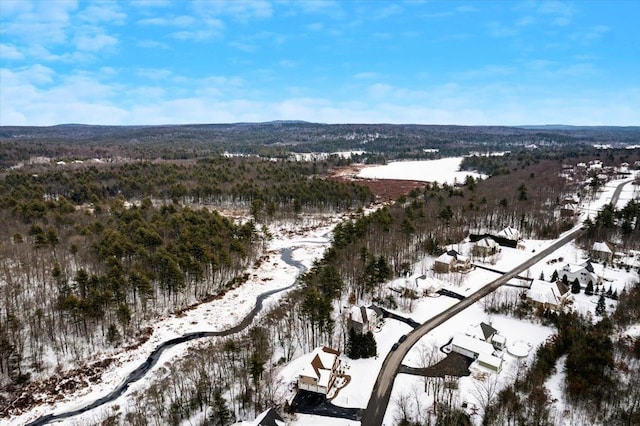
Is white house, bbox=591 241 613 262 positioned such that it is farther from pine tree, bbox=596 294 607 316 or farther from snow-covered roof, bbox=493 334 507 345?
snow-covered roof, bbox=493 334 507 345

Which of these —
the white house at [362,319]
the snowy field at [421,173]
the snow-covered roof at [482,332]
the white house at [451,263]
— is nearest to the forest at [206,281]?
the white house at [362,319]

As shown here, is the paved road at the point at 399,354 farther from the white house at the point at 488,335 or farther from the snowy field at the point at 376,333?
the white house at the point at 488,335

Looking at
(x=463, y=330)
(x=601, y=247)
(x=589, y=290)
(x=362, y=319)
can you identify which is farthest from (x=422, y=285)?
(x=601, y=247)

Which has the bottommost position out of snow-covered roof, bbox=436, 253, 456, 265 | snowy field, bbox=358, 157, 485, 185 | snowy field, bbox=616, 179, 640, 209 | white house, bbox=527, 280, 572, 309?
white house, bbox=527, 280, 572, 309

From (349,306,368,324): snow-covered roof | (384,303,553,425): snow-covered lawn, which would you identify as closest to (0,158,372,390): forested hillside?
(349,306,368,324): snow-covered roof

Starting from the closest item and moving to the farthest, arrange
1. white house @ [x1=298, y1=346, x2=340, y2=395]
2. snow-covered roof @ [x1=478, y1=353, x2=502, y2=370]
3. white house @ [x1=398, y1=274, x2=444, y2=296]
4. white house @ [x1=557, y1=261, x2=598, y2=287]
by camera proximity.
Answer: white house @ [x1=298, y1=346, x2=340, y2=395] < snow-covered roof @ [x1=478, y1=353, x2=502, y2=370] < white house @ [x1=398, y1=274, x2=444, y2=296] < white house @ [x1=557, y1=261, x2=598, y2=287]

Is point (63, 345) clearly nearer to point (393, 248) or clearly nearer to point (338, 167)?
point (393, 248)

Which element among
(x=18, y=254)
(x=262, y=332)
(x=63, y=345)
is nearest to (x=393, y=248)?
(x=262, y=332)
